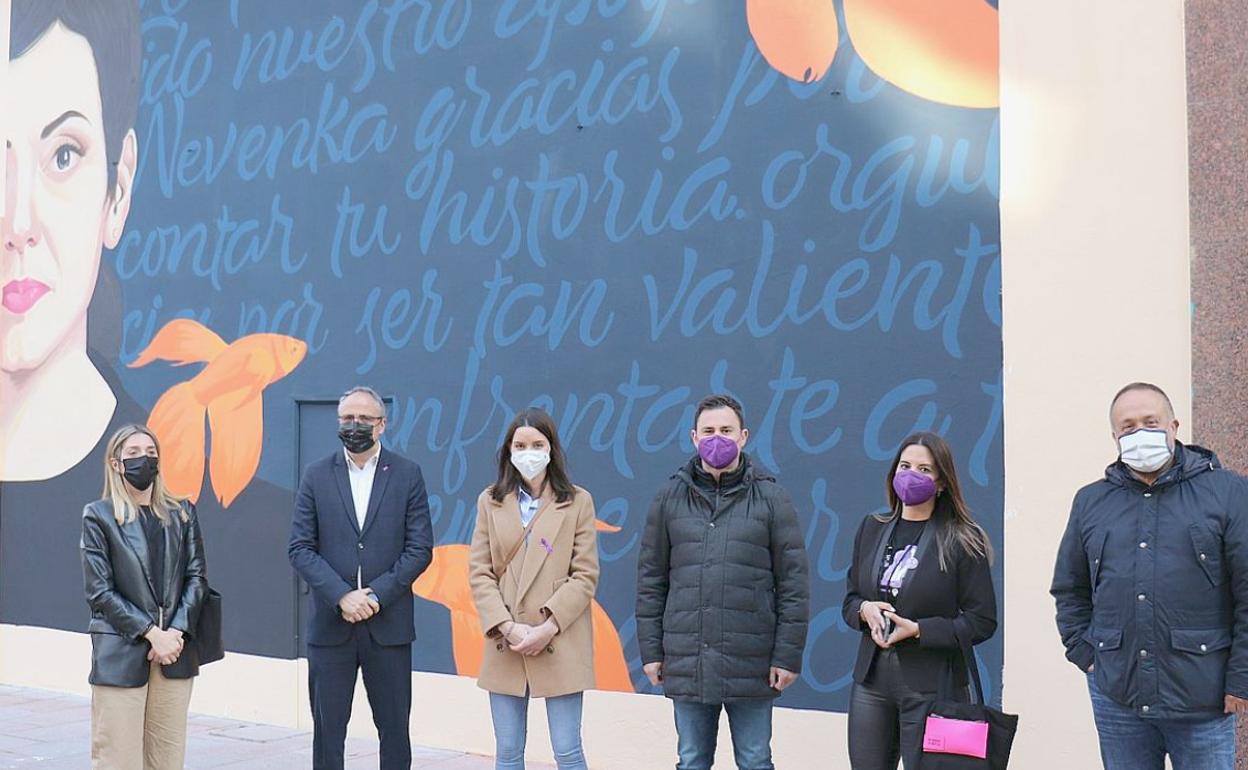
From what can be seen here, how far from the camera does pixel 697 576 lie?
212 inches

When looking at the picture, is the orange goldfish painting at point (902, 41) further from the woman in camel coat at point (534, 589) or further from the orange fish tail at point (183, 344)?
the orange fish tail at point (183, 344)

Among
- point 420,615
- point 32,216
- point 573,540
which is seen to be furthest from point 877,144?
point 32,216

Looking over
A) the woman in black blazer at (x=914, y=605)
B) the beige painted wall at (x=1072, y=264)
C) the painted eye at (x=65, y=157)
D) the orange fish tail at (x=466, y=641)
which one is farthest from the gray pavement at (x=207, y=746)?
the painted eye at (x=65, y=157)

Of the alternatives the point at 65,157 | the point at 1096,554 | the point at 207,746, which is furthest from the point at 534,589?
the point at 65,157

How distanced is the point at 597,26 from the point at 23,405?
6007mm

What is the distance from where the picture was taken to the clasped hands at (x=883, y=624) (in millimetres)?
4902

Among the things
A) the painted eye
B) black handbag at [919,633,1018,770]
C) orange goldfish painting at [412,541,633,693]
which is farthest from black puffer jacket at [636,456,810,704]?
the painted eye

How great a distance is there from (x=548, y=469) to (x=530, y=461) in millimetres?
130

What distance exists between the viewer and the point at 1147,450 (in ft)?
14.9

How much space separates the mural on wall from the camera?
6.87 m

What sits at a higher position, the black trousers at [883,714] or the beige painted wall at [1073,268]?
the beige painted wall at [1073,268]

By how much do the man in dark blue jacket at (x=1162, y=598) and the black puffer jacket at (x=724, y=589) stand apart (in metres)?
1.18

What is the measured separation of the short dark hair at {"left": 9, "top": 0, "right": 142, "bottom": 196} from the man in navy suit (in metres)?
5.14

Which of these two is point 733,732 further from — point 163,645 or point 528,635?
point 163,645
